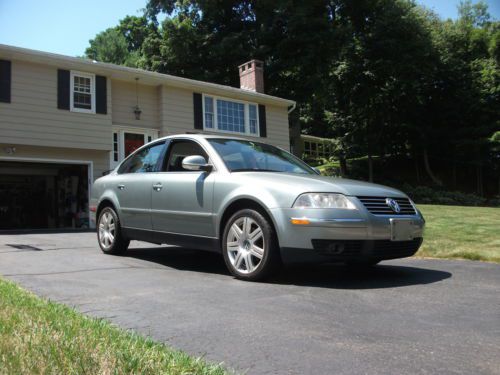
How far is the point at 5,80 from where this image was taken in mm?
14508

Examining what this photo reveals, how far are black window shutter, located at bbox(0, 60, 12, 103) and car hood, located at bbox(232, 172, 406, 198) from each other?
1189 centimetres

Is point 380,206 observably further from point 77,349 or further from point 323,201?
point 77,349

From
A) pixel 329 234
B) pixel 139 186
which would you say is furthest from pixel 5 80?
pixel 329 234

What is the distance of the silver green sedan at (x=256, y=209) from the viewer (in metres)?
4.52

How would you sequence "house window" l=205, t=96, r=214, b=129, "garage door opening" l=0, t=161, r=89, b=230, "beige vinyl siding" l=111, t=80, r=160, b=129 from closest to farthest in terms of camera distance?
"beige vinyl siding" l=111, t=80, r=160, b=129, "house window" l=205, t=96, r=214, b=129, "garage door opening" l=0, t=161, r=89, b=230

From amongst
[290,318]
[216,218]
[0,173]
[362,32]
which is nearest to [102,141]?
[0,173]

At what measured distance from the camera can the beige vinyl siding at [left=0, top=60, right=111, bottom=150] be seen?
14.5 meters

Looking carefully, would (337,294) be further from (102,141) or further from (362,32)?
(362,32)

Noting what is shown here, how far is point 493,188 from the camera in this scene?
1350 inches

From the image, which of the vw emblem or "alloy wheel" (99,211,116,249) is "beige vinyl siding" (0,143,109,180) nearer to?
"alloy wheel" (99,211,116,249)

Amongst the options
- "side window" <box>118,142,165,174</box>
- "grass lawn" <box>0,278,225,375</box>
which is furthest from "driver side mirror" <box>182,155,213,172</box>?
"grass lawn" <box>0,278,225,375</box>

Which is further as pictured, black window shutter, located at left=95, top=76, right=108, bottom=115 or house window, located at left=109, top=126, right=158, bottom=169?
house window, located at left=109, top=126, right=158, bottom=169

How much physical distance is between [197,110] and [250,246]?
1471 cm

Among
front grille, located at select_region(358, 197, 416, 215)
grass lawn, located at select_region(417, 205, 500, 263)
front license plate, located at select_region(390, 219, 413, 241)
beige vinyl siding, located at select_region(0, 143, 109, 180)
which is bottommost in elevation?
grass lawn, located at select_region(417, 205, 500, 263)
